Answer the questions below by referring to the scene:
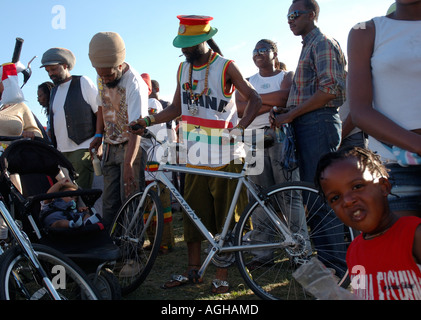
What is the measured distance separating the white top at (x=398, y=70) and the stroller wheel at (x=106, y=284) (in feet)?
6.72

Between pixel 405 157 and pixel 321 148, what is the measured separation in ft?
5.21

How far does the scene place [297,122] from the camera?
140 inches

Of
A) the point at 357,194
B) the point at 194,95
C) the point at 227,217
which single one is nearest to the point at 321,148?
the point at 227,217

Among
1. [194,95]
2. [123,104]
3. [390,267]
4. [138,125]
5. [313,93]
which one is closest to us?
[390,267]

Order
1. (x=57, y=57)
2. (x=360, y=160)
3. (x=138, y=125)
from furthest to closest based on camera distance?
1. (x=57, y=57)
2. (x=138, y=125)
3. (x=360, y=160)

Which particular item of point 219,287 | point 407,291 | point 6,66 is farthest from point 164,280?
point 6,66

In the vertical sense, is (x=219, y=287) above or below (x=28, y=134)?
below

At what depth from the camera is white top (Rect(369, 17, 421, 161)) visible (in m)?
1.82

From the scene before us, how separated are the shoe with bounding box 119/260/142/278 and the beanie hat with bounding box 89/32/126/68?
6.12ft

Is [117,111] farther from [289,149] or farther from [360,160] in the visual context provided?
[360,160]

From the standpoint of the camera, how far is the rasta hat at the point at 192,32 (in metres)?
3.61

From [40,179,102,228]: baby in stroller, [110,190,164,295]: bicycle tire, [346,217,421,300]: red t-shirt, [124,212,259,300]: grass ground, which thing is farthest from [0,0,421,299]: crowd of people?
[40,179,102,228]: baby in stroller
